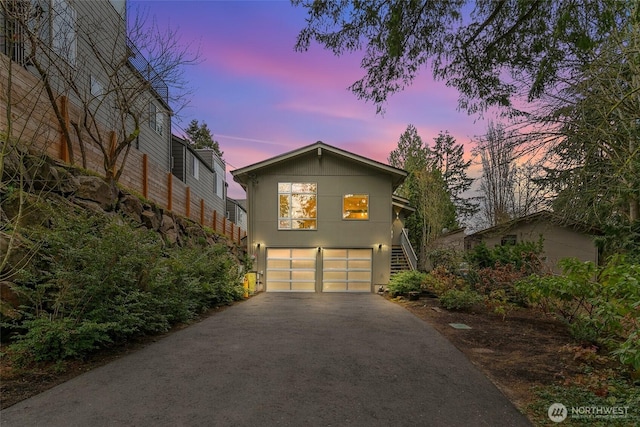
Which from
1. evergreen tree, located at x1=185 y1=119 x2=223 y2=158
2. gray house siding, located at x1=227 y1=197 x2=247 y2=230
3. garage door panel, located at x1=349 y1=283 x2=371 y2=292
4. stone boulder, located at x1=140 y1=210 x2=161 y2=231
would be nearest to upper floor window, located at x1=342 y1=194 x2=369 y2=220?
garage door panel, located at x1=349 y1=283 x2=371 y2=292

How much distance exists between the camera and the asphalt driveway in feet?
10.0

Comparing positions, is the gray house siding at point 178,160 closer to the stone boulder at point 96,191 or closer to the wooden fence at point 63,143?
the wooden fence at point 63,143

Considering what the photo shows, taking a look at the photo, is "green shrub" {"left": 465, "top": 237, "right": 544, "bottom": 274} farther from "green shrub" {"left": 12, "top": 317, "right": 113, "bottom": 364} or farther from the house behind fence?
the house behind fence

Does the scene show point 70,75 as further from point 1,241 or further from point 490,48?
point 490,48

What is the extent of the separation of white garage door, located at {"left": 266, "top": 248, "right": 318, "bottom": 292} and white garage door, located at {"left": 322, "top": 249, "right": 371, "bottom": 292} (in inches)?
21.7

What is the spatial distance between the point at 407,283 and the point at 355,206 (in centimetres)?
406

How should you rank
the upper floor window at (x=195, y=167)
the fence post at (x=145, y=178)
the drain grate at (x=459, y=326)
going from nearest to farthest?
the drain grate at (x=459, y=326) < the fence post at (x=145, y=178) < the upper floor window at (x=195, y=167)

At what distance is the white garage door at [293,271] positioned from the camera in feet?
46.3

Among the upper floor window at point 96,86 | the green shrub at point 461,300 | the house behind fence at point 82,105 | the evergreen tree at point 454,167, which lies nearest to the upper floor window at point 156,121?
the house behind fence at point 82,105

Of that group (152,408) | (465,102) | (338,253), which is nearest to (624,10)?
(465,102)

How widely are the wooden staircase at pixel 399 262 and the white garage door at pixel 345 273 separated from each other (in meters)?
1.53

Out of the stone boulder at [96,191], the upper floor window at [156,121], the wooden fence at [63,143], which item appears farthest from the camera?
the upper floor window at [156,121]

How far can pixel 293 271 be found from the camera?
1414cm

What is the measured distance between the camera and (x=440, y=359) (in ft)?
16.3
